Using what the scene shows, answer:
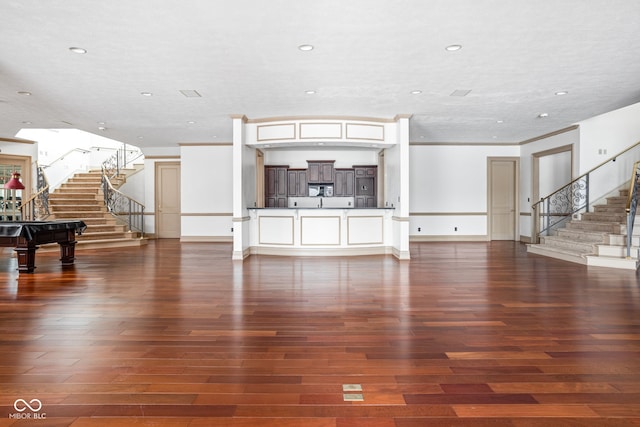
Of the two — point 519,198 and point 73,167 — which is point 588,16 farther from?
point 73,167

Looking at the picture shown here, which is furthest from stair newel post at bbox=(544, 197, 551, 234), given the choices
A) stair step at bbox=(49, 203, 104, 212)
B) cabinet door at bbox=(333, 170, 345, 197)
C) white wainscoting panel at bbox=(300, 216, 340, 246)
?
stair step at bbox=(49, 203, 104, 212)

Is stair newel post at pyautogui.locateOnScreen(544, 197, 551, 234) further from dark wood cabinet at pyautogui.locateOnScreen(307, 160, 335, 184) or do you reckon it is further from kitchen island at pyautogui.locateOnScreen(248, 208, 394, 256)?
dark wood cabinet at pyautogui.locateOnScreen(307, 160, 335, 184)

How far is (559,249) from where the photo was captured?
783 centimetres

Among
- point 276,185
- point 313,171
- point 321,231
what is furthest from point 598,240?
point 276,185

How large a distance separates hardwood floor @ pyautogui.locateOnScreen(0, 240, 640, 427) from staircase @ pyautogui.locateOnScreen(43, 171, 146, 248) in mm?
4448

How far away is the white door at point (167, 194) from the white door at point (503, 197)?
946 cm

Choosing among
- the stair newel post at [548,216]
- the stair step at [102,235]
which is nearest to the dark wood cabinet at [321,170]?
the stair step at [102,235]

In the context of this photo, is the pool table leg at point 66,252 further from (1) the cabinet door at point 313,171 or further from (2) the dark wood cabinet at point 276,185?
(1) the cabinet door at point 313,171

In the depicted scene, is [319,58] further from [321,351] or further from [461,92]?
[321,351]

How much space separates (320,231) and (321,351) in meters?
5.48

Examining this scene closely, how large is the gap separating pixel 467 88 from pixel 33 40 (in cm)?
580

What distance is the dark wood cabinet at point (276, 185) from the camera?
439 inches

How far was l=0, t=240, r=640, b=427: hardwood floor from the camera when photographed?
197cm

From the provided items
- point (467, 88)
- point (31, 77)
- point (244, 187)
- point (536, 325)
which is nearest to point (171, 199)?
point (244, 187)
